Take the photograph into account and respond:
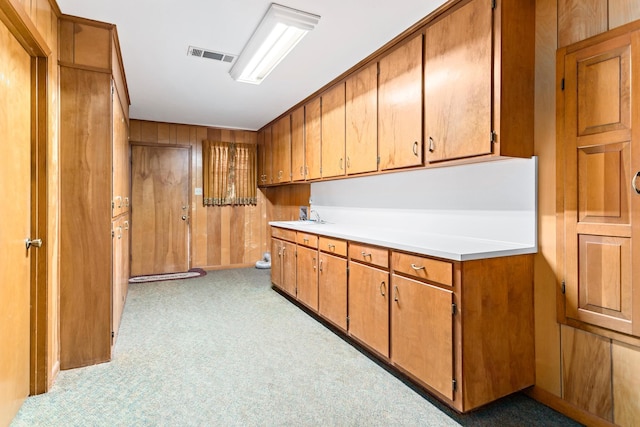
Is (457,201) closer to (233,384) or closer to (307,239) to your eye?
(307,239)

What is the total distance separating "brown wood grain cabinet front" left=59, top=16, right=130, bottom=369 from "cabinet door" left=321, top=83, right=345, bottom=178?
6.60 ft

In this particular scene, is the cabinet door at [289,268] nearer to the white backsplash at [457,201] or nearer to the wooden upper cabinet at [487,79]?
the white backsplash at [457,201]

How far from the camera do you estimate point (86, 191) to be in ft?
8.07

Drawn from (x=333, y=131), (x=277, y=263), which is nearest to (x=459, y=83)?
(x=333, y=131)

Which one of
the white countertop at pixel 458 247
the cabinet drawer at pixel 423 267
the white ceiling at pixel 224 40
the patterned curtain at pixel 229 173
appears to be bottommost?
the cabinet drawer at pixel 423 267

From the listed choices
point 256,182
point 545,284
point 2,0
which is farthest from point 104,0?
point 256,182

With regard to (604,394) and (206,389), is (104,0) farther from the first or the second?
(604,394)

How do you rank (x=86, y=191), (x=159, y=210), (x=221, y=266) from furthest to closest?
(x=221, y=266) → (x=159, y=210) → (x=86, y=191)

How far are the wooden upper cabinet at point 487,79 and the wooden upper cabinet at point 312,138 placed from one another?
1.88m

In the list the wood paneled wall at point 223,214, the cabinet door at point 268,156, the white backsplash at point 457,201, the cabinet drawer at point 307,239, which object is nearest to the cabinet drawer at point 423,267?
the white backsplash at point 457,201

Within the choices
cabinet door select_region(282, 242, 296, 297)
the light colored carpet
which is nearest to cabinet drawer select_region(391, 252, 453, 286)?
the light colored carpet

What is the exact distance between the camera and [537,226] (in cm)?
207

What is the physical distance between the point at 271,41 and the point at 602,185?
237cm

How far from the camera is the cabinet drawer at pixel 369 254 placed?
2.38 m
